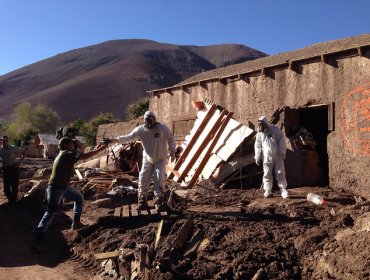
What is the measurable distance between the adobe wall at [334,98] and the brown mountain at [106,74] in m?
73.6

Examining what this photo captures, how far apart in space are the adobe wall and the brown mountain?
73.6m

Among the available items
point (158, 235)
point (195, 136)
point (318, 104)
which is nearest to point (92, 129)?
point (195, 136)

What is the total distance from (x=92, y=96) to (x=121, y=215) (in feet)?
300

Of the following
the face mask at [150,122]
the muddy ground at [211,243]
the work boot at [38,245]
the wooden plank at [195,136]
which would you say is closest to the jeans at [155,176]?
the muddy ground at [211,243]

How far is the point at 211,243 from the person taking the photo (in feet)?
18.4

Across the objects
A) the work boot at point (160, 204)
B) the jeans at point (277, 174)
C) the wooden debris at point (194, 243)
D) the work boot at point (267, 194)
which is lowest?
the wooden debris at point (194, 243)

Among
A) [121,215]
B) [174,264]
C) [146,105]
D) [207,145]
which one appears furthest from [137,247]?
[146,105]

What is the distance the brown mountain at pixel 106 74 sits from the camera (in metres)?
93.4

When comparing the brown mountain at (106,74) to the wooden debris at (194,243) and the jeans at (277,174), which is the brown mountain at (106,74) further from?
the wooden debris at (194,243)

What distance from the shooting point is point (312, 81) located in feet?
32.7

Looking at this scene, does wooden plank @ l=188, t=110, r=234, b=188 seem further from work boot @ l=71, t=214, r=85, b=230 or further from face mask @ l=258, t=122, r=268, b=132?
work boot @ l=71, t=214, r=85, b=230

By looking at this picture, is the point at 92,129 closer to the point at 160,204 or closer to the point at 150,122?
the point at 150,122

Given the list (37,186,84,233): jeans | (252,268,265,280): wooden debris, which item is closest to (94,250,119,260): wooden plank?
(37,186,84,233): jeans

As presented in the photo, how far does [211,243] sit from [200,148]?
6074 millimetres
